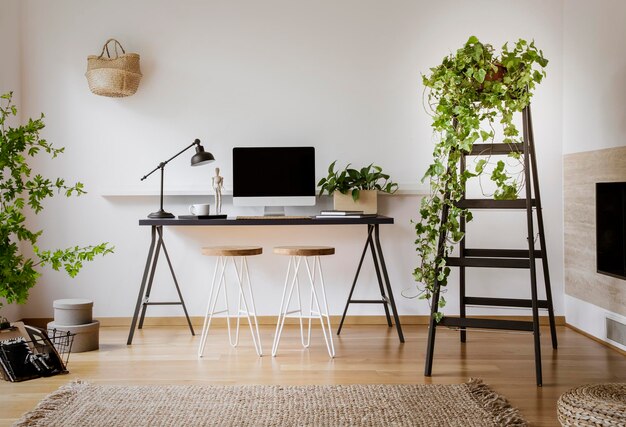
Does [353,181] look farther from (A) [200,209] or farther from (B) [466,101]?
(B) [466,101]

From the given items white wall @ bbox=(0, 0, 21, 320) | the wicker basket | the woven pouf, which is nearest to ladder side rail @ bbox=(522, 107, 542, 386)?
the woven pouf

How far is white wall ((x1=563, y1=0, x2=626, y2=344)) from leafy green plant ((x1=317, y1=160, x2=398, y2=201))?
130 cm

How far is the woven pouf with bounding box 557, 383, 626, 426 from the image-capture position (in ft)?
7.43

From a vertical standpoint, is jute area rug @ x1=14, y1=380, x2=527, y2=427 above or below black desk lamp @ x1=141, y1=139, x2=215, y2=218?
below

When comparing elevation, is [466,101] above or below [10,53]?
below

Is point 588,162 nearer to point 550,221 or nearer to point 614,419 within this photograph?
point 550,221

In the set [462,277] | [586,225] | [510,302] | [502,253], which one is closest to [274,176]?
A: [462,277]

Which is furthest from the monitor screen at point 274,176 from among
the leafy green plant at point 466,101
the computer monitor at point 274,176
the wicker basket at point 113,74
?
the leafy green plant at point 466,101

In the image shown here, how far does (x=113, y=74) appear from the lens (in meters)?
4.58

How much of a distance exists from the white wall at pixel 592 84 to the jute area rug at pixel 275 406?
1510mm

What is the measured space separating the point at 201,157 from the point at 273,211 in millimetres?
628

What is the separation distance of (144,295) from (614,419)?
10.8ft

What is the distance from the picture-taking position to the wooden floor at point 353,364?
3248 millimetres

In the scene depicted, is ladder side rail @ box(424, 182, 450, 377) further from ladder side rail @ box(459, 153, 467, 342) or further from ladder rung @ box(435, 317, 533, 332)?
ladder side rail @ box(459, 153, 467, 342)
